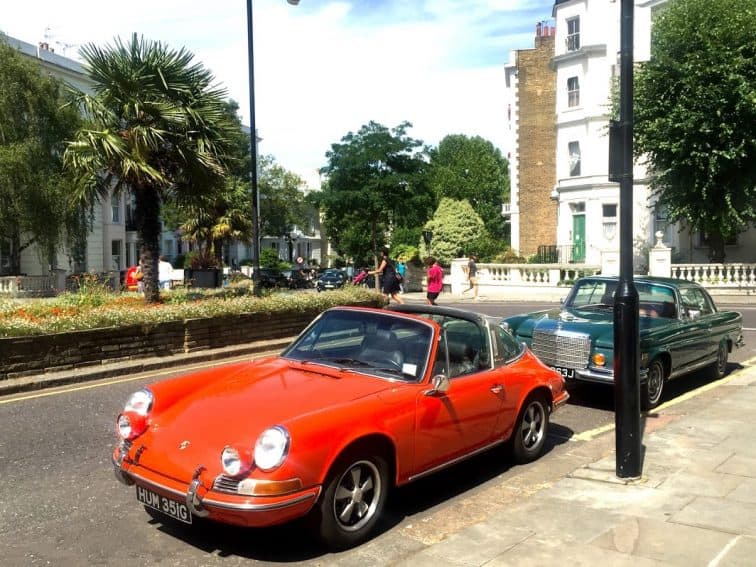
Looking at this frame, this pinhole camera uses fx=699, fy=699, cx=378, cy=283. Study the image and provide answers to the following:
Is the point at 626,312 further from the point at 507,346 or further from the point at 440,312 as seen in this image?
the point at 440,312

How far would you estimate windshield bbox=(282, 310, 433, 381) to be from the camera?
525 cm

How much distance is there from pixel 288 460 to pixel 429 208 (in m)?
36.2

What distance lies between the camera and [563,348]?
870cm

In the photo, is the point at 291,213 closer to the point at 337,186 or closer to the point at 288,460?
the point at 337,186

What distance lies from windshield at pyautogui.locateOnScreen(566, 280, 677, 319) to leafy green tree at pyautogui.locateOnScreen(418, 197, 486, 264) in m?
Answer: 30.9

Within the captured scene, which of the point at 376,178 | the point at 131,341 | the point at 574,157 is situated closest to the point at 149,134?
the point at 131,341

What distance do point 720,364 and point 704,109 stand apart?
1817cm

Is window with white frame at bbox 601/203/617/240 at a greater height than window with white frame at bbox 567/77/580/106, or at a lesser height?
lesser

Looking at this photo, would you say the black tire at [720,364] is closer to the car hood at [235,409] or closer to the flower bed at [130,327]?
the flower bed at [130,327]

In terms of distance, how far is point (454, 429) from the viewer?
5.25 m

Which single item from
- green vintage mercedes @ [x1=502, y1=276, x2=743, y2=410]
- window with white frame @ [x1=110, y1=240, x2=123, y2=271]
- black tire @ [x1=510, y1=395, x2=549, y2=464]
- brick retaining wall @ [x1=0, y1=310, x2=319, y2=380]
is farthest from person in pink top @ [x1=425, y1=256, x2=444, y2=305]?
window with white frame @ [x1=110, y1=240, x2=123, y2=271]

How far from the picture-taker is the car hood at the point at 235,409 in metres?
4.19

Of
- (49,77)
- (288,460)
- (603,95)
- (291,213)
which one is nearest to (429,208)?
(603,95)

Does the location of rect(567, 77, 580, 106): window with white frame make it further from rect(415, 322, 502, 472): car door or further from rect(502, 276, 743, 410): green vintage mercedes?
rect(415, 322, 502, 472): car door
